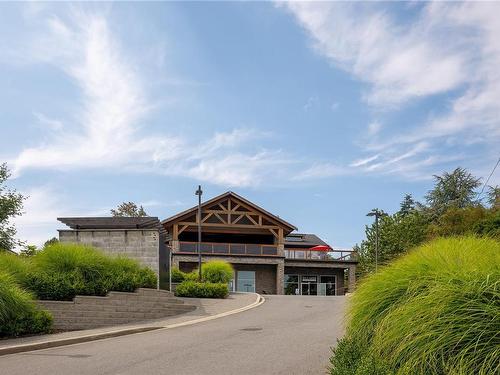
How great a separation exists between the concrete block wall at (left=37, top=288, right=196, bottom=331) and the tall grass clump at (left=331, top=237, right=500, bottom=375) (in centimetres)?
936

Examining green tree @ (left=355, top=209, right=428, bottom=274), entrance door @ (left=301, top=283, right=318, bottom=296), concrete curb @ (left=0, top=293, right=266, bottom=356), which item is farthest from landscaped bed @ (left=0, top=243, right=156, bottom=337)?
green tree @ (left=355, top=209, right=428, bottom=274)

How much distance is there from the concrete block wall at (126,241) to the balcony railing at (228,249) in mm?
19380

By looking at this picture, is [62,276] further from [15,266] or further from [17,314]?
[17,314]

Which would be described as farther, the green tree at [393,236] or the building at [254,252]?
the green tree at [393,236]

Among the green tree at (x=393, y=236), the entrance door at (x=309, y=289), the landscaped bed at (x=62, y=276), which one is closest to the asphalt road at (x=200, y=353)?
the landscaped bed at (x=62, y=276)

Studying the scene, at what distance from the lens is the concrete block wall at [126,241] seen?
19422 millimetres

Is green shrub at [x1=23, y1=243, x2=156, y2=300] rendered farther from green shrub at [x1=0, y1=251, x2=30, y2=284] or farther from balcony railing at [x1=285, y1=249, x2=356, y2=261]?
balcony railing at [x1=285, y1=249, x2=356, y2=261]

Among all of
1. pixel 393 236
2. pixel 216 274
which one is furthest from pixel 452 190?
pixel 216 274

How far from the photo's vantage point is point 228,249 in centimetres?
4019

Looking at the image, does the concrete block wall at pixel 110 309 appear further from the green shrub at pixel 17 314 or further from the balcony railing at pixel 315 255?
the balcony railing at pixel 315 255

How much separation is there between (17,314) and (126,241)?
8058 millimetres

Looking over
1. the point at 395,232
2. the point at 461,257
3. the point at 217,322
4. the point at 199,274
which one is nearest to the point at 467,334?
the point at 461,257

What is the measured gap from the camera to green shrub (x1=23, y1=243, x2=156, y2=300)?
14281mm

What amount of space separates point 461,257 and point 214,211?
116ft
